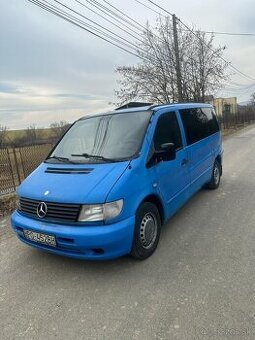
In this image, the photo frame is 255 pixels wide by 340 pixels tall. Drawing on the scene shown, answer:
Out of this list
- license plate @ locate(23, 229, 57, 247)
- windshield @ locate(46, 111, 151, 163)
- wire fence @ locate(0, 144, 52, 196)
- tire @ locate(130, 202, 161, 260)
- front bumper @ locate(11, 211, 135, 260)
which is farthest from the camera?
wire fence @ locate(0, 144, 52, 196)

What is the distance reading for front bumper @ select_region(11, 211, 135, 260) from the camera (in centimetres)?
325

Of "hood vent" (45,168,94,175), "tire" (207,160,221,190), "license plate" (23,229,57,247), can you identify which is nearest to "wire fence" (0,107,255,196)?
"hood vent" (45,168,94,175)

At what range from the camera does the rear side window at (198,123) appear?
5319 mm

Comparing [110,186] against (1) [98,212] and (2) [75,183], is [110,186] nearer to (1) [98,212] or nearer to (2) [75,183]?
(1) [98,212]

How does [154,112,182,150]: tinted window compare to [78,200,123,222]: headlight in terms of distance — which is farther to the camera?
[154,112,182,150]: tinted window

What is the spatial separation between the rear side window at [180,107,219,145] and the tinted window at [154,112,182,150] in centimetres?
36

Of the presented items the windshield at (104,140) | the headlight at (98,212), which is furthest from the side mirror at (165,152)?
the headlight at (98,212)

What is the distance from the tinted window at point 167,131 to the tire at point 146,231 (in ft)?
2.87

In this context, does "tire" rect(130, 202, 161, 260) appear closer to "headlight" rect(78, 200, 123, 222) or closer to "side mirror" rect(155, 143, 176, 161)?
"headlight" rect(78, 200, 123, 222)

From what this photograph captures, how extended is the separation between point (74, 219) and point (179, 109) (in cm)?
283

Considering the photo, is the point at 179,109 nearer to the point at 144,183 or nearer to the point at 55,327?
the point at 144,183

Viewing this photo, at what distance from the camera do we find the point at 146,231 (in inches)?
150

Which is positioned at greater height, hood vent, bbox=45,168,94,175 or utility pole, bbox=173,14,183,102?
utility pole, bbox=173,14,183,102

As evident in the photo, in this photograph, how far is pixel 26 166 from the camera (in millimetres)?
9531
